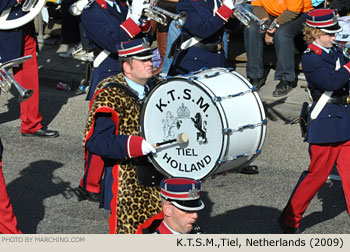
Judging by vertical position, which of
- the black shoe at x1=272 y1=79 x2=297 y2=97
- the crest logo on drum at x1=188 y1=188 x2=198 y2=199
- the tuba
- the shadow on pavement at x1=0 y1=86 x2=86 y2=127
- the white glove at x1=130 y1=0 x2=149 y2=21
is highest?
the crest logo on drum at x1=188 y1=188 x2=198 y2=199

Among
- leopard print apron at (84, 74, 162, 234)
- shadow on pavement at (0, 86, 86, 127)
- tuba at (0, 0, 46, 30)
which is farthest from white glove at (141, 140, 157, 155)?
shadow on pavement at (0, 86, 86, 127)

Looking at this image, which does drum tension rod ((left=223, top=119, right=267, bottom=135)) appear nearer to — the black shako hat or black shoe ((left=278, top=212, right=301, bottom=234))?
the black shako hat

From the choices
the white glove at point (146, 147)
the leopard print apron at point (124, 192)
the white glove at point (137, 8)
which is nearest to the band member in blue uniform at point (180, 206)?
the white glove at point (146, 147)

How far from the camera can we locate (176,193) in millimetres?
5270

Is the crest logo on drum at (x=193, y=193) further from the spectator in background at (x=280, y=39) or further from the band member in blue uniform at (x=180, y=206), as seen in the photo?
the spectator in background at (x=280, y=39)

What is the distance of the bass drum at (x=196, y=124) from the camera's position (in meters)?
6.21

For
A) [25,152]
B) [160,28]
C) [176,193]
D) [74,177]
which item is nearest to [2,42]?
[25,152]

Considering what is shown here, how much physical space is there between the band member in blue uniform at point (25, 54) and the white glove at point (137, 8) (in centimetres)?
215

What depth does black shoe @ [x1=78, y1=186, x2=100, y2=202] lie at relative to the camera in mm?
8289

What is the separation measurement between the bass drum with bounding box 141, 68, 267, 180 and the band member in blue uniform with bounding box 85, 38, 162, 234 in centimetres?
12

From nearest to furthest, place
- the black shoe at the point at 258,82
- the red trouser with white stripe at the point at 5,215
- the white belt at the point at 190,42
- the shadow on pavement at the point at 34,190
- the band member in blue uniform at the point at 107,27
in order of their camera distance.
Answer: the red trouser with white stripe at the point at 5,215
the shadow on pavement at the point at 34,190
the band member in blue uniform at the point at 107,27
the white belt at the point at 190,42
the black shoe at the point at 258,82

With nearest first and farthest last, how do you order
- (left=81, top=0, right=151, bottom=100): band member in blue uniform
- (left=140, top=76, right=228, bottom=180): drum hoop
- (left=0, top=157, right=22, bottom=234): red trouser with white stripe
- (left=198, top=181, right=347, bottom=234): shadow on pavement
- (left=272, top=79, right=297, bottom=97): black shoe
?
(left=140, top=76, right=228, bottom=180): drum hoop, (left=0, top=157, right=22, bottom=234): red trouser with white stripe, (left=198, top=181, right=347, bottom=234): shadow on pavement, (left=81, top=0, right=151, bottom=100): band member in blue uniform, (left=272, top=79, right=297, bottom=97): black shoe

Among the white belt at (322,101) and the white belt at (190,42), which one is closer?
the white belt at (322,101)

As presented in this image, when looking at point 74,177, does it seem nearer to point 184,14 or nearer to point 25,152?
point 25,152
